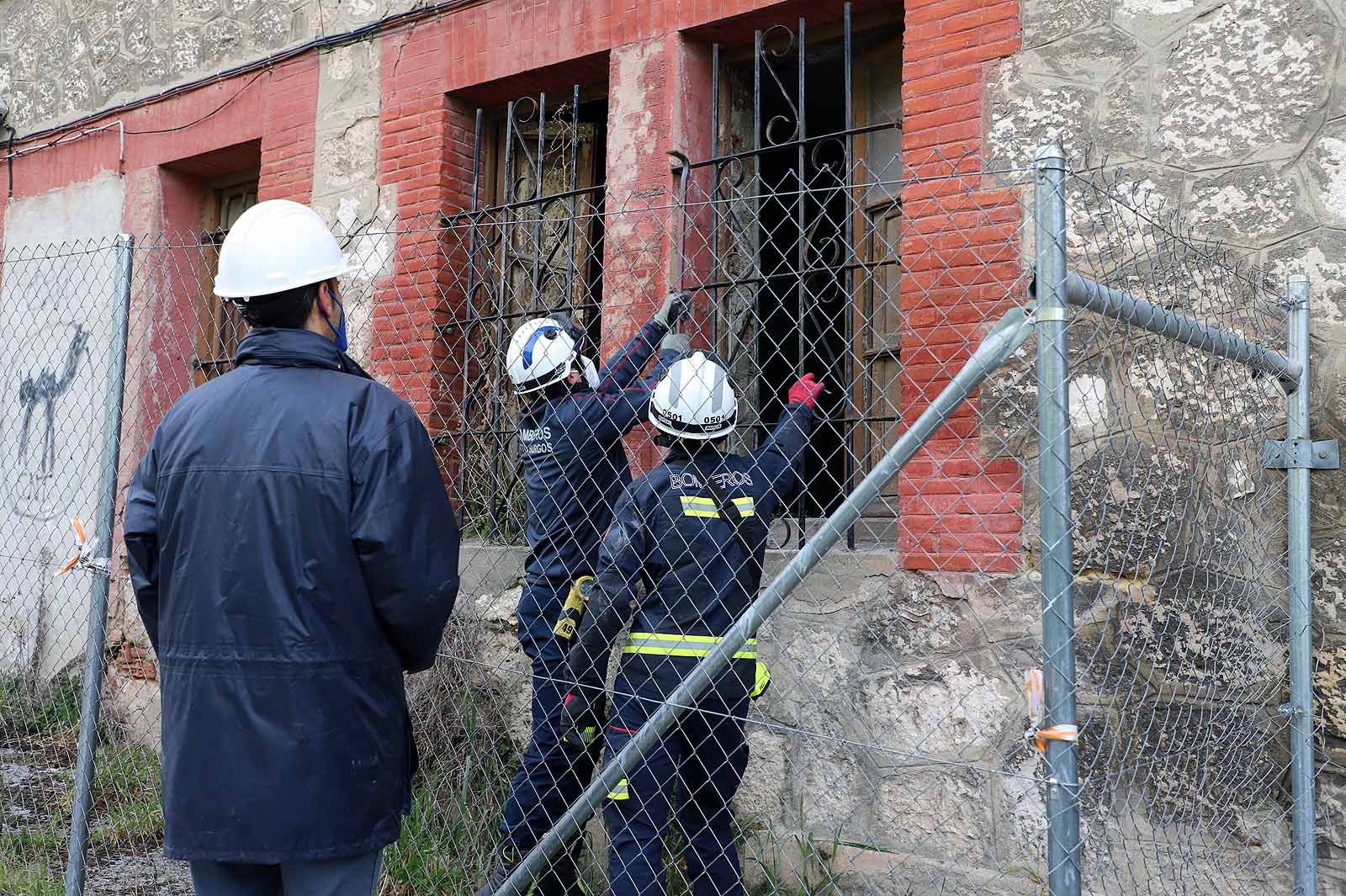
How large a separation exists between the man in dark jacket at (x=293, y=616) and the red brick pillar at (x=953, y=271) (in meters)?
2.23

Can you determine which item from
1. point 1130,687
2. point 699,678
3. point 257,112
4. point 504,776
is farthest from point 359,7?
point 1130,687

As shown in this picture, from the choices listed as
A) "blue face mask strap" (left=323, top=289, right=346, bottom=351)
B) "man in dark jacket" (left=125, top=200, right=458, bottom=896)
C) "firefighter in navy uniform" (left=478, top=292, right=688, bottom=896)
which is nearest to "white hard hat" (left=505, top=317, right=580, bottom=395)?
"firefighter in navy uniform" (left=478, top=292, right=688, bottom=896)

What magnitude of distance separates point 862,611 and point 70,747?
4730mm

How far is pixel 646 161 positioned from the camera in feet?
16.5

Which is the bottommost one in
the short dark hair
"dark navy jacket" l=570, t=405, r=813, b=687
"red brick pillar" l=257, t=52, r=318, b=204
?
"dark navy jacket" l=570, t=405, r=813, b=687

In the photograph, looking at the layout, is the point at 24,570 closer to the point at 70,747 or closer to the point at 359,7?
the point at 70,747

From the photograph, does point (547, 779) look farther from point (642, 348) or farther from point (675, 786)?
point (642, 348)

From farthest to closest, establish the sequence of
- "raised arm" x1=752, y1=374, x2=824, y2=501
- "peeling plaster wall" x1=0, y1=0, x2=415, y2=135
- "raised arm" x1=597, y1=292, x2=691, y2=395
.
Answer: "peeling plaster wall" x1=0, y1=0, x2=415, y2=135 < "raised arm" x1=597, y1=292, x2=691, y2=395 < "raised arm" x1=752, y1=374, x2=824, y2=501

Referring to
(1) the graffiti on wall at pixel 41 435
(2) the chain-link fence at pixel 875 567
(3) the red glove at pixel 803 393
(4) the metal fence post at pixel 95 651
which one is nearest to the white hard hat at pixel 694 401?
(2) the chain-link fence at pixel 875 567

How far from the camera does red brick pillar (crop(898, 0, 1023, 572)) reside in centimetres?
397

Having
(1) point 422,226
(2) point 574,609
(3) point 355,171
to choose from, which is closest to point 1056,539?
(2) point 574,609

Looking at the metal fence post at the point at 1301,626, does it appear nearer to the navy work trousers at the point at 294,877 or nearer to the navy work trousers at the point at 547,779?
the navy work trousers at the point at 547,779

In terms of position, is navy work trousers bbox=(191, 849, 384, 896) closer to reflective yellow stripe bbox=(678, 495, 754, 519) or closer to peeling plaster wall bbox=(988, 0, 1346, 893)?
reflective yellow stripe bbox=(678, 495, 754, 519)

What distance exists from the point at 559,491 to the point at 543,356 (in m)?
0.53
